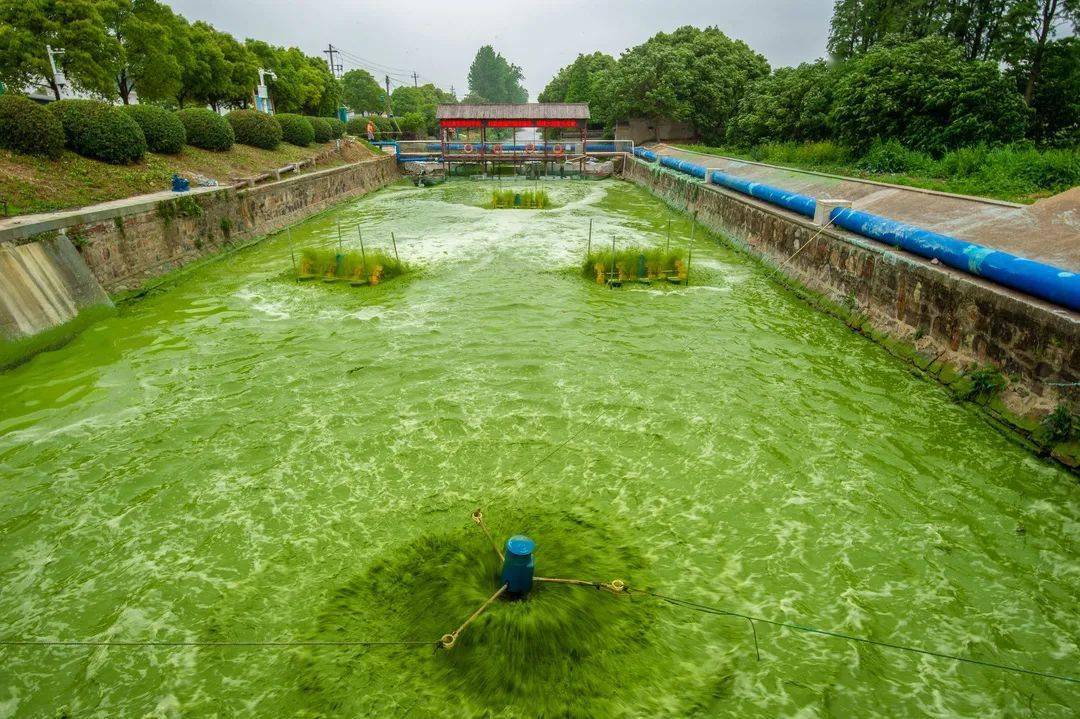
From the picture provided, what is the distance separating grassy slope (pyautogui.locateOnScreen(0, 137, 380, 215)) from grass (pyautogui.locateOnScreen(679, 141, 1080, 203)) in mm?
16389

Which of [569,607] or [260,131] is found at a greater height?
[260,131]

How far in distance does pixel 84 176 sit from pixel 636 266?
11.1 metres

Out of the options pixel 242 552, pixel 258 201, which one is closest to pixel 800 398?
pixel 242 552

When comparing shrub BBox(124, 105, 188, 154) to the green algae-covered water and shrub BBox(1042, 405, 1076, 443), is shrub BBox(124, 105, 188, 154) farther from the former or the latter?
shrub BBox(1042, 405, 1076, 443)

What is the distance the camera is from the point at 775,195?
12.1 meters

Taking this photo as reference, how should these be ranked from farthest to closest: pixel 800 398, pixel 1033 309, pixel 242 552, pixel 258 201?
1. pixel 258 201
2. pixel 800 398
3. pixel 1033 309
4. pixel 242 552

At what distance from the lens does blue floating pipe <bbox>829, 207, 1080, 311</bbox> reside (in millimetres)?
5238

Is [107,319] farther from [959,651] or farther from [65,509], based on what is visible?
[959,651]

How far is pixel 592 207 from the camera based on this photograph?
19.7 m

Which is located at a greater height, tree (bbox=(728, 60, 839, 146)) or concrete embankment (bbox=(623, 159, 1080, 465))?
tree (bbox=(728, 60, 839, 146))

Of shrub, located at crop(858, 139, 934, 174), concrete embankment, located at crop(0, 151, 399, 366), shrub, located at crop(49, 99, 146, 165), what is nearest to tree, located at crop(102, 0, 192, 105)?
shrub, located at crop(49, 99, 146, 165)

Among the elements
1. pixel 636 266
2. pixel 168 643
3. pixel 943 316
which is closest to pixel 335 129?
pixel 636 266

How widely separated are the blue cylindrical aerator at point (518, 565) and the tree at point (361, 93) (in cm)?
6929

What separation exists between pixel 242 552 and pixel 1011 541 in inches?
216
